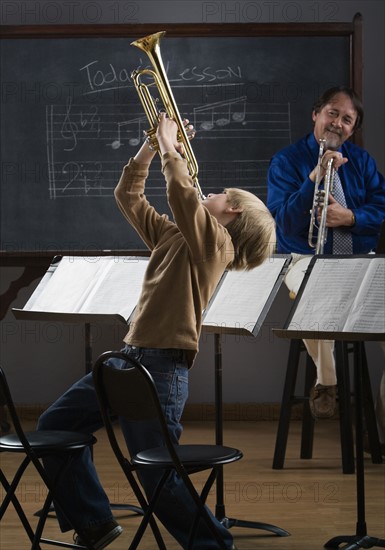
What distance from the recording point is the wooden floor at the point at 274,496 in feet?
9.46

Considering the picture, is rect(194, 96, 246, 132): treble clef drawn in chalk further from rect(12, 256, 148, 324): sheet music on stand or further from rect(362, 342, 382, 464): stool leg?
rect(12, 256, 148, 324): sheet music on stand

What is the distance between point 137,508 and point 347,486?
858 mm

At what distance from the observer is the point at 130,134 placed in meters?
4.72

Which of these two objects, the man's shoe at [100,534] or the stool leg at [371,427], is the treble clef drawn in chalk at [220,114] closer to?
the stool leg at [371,427]

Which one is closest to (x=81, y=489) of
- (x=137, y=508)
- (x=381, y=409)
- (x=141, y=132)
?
(x=137, y=508)

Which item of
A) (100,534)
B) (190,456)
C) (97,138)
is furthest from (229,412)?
(190,456)

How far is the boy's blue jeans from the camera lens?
7.82 ft

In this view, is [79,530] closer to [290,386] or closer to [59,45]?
[290,386]

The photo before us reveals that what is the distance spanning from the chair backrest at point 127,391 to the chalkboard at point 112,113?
2.57 meters

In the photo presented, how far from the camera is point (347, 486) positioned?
11.6ft

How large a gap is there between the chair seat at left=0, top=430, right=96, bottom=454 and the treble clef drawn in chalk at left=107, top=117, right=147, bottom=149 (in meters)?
2.53

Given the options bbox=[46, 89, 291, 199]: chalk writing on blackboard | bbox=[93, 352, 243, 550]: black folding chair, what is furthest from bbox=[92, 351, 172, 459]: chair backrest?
bbox=[46, 89, 291, 199]: chalk writing on blackboard

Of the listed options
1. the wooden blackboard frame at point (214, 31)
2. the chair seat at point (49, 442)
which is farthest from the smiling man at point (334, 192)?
the chair seat at point (49, 442)

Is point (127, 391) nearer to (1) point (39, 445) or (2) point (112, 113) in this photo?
(1) point (39, 445)
